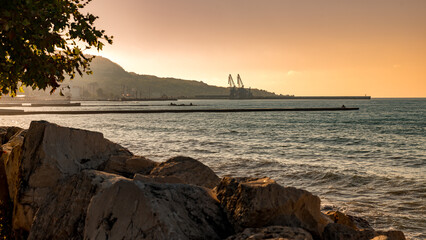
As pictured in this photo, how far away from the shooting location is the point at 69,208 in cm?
639

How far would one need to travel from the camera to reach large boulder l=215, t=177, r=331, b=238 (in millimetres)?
5629

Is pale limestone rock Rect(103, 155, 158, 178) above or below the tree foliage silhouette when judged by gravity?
below

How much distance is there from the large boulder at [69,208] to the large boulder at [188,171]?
2149mm

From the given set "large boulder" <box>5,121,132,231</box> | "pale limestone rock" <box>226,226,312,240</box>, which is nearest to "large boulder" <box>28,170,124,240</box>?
"large boulder" <box>5,121,132,231</box>

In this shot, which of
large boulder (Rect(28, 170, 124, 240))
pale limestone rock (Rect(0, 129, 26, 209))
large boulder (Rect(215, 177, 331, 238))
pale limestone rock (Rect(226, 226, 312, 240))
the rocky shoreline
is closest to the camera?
pale limestone rock (Rect(226, 226, 312, 240))

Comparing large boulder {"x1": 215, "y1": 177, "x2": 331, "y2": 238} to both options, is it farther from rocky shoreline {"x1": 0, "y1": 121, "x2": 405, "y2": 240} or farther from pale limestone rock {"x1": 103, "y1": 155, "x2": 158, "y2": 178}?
pale limestone rock {"x1": 103, "y1": 155, "x2": 158, "y2": 178}

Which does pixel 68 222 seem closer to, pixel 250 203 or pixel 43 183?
pixel 43 183

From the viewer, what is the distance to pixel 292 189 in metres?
6.20

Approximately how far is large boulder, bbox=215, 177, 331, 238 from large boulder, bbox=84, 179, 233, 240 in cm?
32

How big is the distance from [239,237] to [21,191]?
497 cm

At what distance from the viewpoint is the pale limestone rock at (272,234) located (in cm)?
487

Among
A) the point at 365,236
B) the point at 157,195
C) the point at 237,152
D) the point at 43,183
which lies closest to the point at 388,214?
the point at 365,236

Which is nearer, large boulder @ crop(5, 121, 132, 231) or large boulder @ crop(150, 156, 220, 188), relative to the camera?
large boulder @ crop(5, 121, 132, 231)

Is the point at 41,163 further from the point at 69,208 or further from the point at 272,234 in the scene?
the point at 272,234
